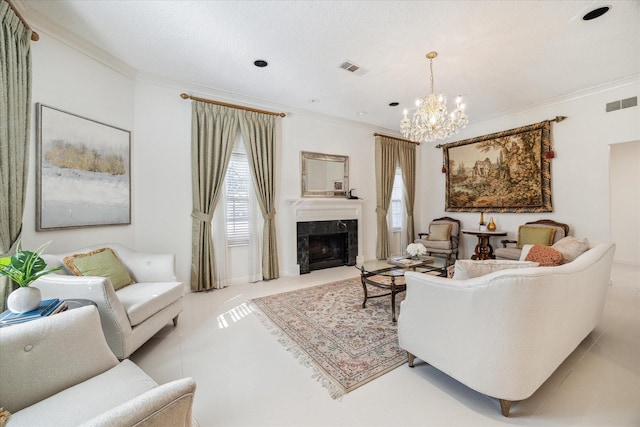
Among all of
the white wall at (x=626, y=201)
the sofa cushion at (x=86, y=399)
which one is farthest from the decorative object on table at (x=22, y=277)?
the white wall at (x=626, y=201)

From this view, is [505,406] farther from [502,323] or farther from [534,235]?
[534,235]

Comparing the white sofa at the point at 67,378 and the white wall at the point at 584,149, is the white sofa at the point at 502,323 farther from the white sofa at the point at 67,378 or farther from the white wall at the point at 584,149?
the white wall at the point at 584,149

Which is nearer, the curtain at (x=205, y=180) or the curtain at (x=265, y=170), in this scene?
the curtain at (x=205, y=180)

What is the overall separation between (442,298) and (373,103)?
388cm

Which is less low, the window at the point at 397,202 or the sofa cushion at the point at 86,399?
the window at the point at 397,202

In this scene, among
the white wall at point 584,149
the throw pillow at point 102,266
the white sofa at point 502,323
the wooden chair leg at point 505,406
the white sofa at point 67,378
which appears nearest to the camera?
the white sofa at point 67,378

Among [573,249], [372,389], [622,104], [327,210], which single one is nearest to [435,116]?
[573,249]

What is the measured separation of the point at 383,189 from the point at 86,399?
18.4 feet

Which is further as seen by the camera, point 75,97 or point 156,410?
point 75,97

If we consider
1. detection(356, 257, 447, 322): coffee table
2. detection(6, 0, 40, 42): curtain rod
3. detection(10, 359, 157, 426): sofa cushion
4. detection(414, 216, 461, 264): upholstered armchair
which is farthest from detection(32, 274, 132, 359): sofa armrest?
detection(414, 216, 461, 264): upholstered armchair

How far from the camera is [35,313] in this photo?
1.59 meters

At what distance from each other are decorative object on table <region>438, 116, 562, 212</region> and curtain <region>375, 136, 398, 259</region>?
142cm

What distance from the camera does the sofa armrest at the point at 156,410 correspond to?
68cm

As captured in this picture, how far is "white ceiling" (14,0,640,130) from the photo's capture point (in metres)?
2.41
